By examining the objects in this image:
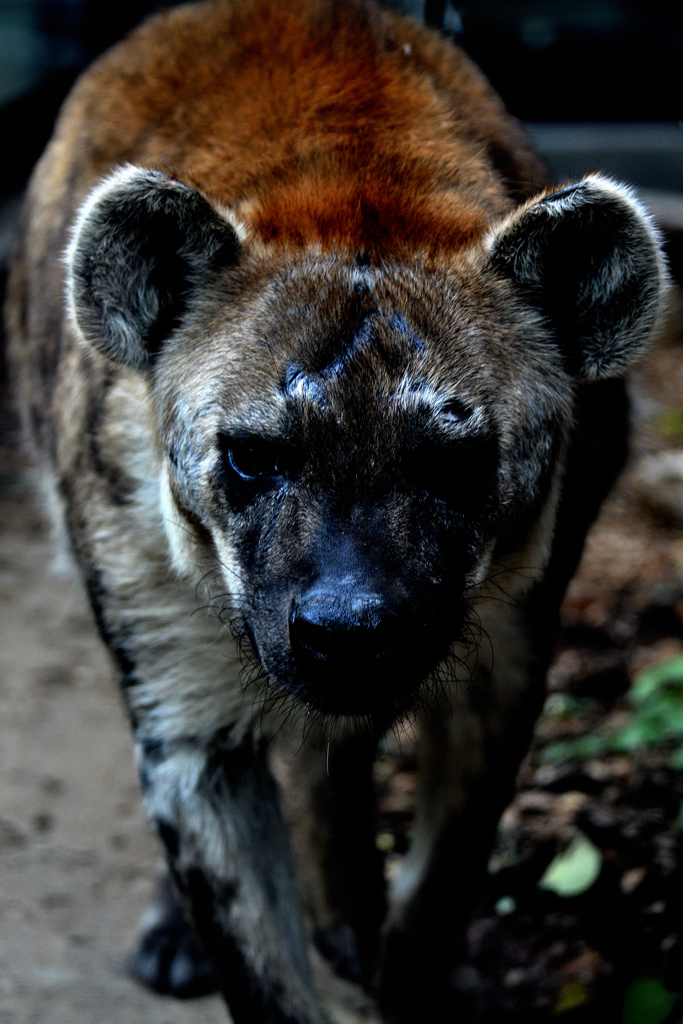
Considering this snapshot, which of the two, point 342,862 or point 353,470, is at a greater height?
point 353,470

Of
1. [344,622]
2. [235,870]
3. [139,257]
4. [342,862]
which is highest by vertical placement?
[139,257]

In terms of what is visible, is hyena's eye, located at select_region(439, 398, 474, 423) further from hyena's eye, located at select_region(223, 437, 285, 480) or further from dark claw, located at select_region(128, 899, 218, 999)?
dark claw, located at select_region(128, 899, 218, 999)

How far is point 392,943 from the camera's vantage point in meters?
2.96

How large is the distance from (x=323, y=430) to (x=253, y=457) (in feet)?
0.55

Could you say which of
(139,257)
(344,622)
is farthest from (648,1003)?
(139,257)

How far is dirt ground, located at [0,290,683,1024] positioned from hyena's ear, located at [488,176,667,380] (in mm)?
1136

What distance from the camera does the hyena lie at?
197 cm

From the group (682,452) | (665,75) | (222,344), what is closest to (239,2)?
(222,344)

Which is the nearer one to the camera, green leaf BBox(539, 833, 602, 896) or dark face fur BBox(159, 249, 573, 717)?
dark face fur BBox(159, 249, 573, 717)

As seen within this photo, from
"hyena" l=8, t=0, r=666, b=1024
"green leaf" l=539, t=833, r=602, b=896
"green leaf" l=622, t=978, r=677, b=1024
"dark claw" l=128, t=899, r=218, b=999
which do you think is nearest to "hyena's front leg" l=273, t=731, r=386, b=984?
"hyena" l=8, t=0, r=666, b=1024

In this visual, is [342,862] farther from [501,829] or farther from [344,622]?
[344,622]

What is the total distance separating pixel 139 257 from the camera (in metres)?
2.24

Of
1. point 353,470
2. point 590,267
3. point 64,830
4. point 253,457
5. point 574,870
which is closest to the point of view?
point 353,470

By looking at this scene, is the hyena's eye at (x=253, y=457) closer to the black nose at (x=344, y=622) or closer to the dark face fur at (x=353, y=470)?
the dark face fur at (x=353, y=470)
